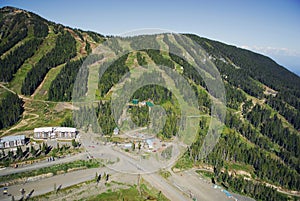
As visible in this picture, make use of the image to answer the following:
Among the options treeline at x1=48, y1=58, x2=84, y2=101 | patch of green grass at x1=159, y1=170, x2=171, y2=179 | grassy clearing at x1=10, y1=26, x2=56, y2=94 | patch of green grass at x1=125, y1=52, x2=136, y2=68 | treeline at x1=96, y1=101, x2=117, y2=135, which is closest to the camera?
patch of green grass at x1=159, y1=170, x2=171, y2=179

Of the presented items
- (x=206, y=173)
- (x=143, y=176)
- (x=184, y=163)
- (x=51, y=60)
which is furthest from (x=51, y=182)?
(x=51, y=60)

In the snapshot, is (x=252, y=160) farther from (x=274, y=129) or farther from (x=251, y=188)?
(x=274, y=129)

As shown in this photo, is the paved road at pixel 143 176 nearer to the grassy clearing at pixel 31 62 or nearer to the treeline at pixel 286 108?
the grassy clearing at pixel 31 62

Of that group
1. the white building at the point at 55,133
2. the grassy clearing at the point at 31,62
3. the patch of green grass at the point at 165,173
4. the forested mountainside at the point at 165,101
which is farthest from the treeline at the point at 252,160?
the grassy clearing at the point at 31,62

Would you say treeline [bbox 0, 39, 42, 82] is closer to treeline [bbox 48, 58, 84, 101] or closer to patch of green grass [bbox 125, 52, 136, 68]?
treeline [bbox 48, 58, 84, 101]

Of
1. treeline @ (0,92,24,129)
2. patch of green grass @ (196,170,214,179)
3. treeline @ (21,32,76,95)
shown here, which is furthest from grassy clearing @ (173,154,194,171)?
treeline @ (21,32,76,95)
